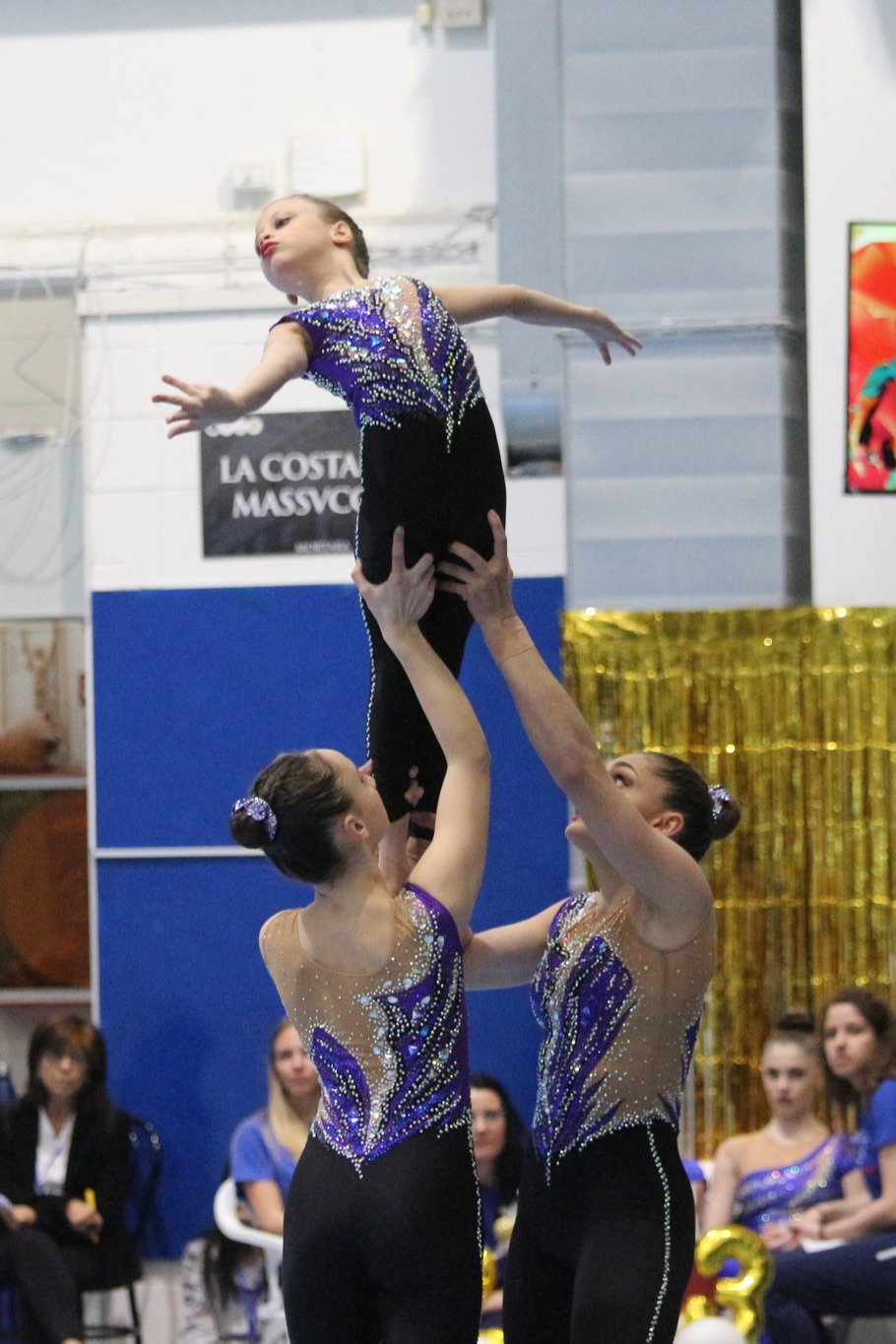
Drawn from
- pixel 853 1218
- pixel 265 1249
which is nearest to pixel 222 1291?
pixel 265 1249

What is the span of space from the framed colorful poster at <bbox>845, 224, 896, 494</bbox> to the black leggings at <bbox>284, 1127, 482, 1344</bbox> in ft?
11.0

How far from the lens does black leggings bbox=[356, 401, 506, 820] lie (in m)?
2.55

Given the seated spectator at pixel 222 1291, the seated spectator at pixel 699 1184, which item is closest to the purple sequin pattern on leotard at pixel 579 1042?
the seated spectator at pixel 699 1184

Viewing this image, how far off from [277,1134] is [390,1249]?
2.89m

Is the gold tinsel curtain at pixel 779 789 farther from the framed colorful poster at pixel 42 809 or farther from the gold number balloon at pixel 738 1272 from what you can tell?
the framed colorful poster at pixel 42 809

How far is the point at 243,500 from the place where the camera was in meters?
5.95

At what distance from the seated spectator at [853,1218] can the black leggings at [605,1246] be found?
6.49 feet

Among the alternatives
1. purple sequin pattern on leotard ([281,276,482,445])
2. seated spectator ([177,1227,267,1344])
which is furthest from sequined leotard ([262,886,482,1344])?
seated spectator ([177,1227,267,1344])

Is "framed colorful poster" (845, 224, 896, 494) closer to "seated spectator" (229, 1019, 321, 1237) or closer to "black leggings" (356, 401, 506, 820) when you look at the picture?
"seated spectator" (229, 1019, 321, 1237)

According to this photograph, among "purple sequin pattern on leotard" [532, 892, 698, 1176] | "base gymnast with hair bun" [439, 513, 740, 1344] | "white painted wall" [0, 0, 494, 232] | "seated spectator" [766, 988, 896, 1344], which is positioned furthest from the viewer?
"white painted wall" [0, 0, 494, 232]

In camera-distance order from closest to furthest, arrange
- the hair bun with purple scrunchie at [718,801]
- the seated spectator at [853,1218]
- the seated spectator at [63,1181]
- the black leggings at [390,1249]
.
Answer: the black leggings at [390,1249], the hair bun with purple scrunchie at [718,801], the seated spectator at [853,1218], the seated spectator at [63,1181]

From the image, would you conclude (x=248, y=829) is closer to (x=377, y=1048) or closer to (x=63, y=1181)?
(x=377, y=1048)

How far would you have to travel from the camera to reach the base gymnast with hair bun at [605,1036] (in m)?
2.43

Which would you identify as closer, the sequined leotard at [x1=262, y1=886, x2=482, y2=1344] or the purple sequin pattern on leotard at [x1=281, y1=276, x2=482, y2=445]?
the sequined leotard at [x1=262, y1=886, x2=482, y2=1344]
